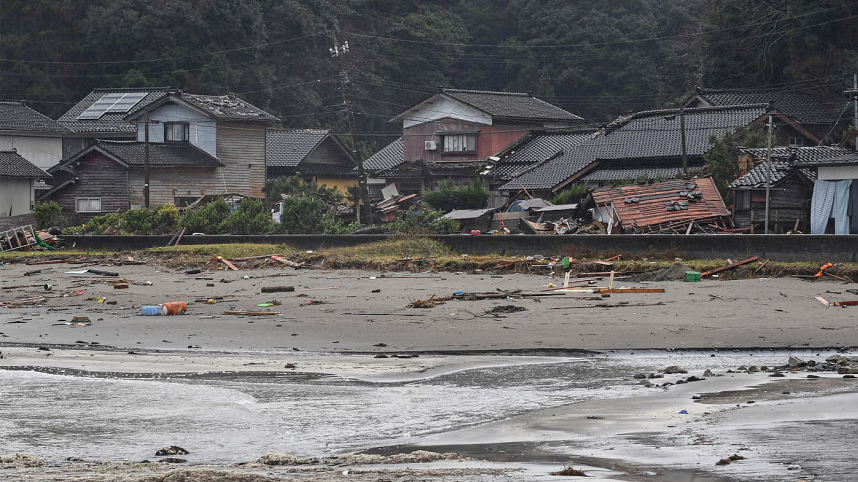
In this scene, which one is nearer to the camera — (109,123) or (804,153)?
(804,153)

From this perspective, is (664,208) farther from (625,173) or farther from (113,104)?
(113,104)

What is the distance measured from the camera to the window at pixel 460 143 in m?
55.4

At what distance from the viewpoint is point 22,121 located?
52000 mm

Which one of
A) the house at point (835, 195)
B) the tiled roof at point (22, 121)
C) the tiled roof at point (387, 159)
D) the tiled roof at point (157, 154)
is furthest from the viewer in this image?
the tiled roof at point (387, 159)

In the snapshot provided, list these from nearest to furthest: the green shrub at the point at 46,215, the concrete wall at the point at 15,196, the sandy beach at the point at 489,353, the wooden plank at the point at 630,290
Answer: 1. the sandy beach at the point at 489,353
2. the wooden plank at the point at 630,290
3. the green shrub at the point at 46,215
4. the concrete wall at the point at 15,196

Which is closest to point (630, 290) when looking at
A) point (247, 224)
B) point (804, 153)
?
point (804, 153)

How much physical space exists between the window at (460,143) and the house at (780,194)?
24943 mm

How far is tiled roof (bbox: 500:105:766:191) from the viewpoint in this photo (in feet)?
141

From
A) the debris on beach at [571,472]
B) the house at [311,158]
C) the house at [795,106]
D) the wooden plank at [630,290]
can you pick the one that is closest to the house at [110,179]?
the house at [311,158]

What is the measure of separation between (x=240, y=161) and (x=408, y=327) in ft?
128

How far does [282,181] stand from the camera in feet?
160

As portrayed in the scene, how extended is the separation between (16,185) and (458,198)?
17975 millimetres

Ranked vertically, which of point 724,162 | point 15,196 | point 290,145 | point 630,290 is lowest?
point 630,290

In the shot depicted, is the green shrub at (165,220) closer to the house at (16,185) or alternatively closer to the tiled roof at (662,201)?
the house at (16,185)
